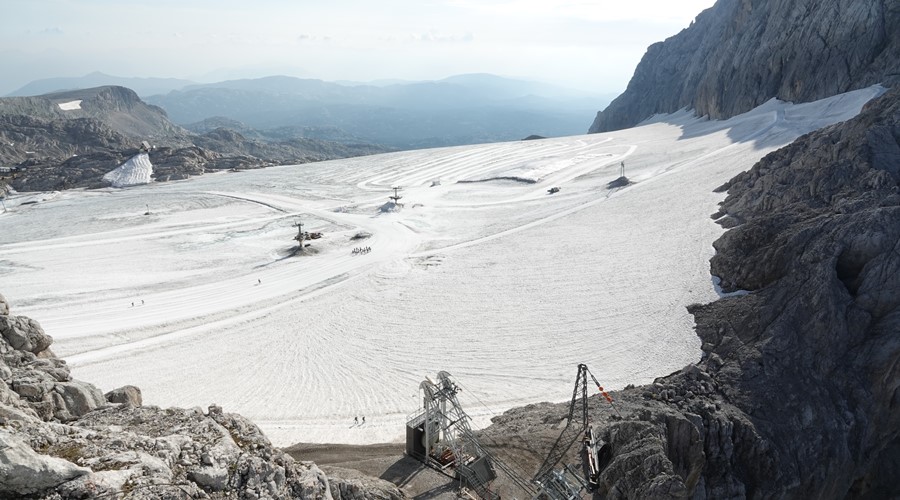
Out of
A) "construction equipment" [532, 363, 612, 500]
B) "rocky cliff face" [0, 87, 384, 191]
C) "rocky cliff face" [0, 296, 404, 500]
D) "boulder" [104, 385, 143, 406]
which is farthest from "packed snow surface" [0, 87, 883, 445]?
"rocky cliff face" [0, 87, 384, 191]

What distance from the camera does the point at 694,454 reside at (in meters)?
17.2

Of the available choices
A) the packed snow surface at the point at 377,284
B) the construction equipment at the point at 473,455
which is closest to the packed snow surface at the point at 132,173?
the packed snow surface at the point at 377,284

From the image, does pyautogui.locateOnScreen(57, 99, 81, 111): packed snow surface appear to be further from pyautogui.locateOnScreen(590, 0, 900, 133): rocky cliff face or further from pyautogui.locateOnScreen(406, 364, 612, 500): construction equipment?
pyautogui.locateOnScreen(406, 364, 612, 500): construction equipment

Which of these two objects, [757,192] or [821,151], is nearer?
[821,151]

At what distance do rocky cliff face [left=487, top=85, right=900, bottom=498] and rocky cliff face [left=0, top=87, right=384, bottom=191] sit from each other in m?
77.1

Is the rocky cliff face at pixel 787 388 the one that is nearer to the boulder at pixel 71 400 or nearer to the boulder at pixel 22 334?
the boulder at pixel 71 400

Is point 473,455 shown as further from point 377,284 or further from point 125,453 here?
point 377,284

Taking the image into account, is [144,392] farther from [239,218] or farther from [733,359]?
[239,218]

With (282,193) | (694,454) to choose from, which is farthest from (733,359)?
(282,193)

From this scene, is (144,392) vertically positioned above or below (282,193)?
below

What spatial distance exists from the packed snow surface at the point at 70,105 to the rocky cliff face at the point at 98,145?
11.2 inches

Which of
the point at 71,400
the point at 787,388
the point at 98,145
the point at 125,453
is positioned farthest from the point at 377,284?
the point at 98,145

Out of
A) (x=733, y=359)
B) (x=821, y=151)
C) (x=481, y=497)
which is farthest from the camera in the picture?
(x=821, y=151)

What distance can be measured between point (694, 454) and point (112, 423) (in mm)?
15345
